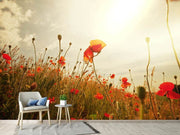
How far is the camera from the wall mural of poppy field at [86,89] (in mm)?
3297

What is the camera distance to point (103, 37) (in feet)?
12.4

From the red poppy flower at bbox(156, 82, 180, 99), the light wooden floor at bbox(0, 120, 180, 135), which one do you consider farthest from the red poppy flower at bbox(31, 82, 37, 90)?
the red poppy flower at bbox(156, 82, 180, 99)

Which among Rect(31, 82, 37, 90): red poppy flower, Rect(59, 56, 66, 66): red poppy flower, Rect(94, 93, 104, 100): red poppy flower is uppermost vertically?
Rect(59, 56, 66, 66): red poppy flower

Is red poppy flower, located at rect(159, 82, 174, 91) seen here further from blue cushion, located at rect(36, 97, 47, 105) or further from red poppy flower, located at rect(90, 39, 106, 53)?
blue cushion, located at rect(36, 97, 47, 105)

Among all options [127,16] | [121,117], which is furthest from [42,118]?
[127,16]

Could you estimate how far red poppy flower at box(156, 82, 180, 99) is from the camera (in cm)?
328

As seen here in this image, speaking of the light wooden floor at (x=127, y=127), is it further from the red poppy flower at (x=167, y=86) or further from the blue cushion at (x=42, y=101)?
the red poppy flower at (x=167, y=86)

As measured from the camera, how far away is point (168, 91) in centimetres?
337

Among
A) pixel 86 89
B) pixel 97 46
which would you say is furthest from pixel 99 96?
pixel 97 46

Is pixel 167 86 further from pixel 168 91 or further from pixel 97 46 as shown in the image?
pixel 97 46

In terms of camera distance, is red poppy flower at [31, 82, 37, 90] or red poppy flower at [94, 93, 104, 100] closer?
red poppy flower at [31, 82, 37, 90]

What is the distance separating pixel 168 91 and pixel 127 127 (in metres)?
1.15

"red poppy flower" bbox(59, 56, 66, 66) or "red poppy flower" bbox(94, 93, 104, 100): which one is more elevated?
"red poppy flower" bbox(59, 56, 66, 66)

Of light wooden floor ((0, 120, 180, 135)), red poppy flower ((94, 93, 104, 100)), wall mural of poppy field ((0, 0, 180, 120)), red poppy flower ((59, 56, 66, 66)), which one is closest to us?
light wooden floor ((0, 120, 180, 135))
